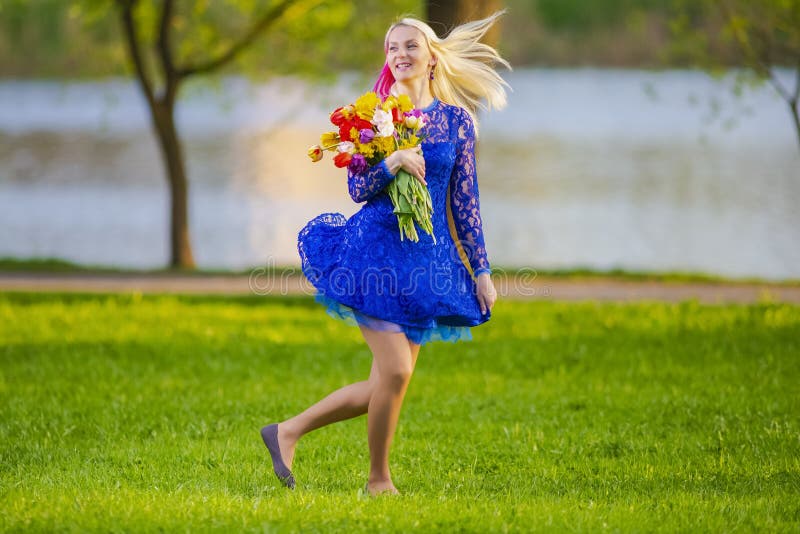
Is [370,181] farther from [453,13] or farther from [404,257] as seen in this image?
[453,13]

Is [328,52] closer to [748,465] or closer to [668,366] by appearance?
[668,366]

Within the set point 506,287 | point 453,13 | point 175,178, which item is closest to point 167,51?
point 175,178

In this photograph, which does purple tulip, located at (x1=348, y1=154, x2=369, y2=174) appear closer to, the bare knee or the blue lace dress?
the blue lace dress

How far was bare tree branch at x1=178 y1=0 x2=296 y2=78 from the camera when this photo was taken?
48.2 feet

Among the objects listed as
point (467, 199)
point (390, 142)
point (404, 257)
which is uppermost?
point (390, 142)

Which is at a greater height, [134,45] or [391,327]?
[134,45]

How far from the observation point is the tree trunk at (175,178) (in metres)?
15.2

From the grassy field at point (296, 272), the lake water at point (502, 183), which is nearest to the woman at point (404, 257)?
the grassy field at point (296, 272)

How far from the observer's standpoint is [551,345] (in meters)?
9.30

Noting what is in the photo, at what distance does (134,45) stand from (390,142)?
1076 centimetres

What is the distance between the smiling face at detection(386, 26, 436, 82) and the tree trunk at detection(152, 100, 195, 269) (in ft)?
34.4

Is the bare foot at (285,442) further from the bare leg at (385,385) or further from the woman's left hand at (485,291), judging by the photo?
the woman's left hand at (485,291)

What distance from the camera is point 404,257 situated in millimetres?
5059

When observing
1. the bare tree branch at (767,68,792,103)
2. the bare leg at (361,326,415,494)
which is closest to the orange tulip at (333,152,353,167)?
the bare leg at (361,326,415,494)
